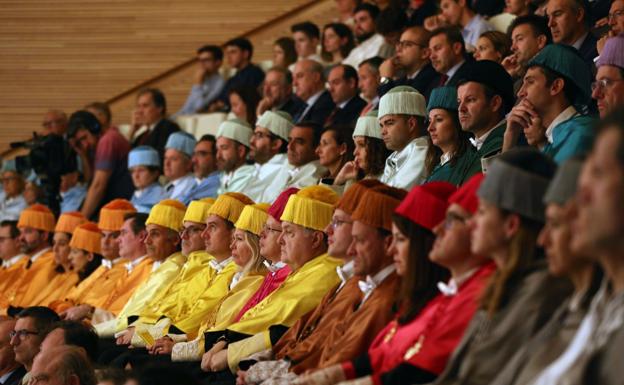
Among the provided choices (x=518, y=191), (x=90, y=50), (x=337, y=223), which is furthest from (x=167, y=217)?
(x=90, y=50)

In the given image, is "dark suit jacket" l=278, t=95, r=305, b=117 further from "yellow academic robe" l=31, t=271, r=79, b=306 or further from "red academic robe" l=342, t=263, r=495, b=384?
"red academic robe" l=342, t=263, r=495, b=384

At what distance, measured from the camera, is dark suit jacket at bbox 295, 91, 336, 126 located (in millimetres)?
9047

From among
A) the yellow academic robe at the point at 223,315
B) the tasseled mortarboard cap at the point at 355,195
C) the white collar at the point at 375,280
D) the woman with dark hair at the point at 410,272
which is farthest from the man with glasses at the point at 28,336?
the woman with dark hair at the point at 410,272

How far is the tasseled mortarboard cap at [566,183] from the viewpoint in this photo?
11.2 feet

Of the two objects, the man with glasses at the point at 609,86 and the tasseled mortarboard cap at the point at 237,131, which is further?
the tasseled mortarboard cap at the point at 237,131

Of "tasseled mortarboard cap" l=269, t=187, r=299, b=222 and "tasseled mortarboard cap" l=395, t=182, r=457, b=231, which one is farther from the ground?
"tasseled mortarboard cap" l=395, t=182, r=457, b=231

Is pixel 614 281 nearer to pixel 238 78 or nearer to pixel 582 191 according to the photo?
pixel 582 191

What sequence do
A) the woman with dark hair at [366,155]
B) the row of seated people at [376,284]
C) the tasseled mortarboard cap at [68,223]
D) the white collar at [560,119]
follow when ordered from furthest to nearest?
the tasseled mortarboard cap at [68,223] → the woman with dark hair at [366,155] → the white collar at [560,119] → the row of seated people at [376,284]

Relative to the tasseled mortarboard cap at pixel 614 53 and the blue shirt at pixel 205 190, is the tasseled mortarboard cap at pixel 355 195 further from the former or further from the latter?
the blue shirt at pixel 205 190

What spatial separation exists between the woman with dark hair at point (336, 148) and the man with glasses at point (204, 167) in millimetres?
1876

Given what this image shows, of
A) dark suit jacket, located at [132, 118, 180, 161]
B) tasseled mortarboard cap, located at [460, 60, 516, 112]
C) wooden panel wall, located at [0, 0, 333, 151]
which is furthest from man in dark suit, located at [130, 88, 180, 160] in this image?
tasseled mortarboard cap, located at [460, 60, 516, 112]

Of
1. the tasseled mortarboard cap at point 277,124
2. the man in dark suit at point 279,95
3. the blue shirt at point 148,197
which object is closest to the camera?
the tasseled mortarboard cap at point 277,124

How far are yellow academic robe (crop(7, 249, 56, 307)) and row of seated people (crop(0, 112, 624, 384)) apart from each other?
699 millimetres

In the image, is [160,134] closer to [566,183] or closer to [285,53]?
[285,53]
